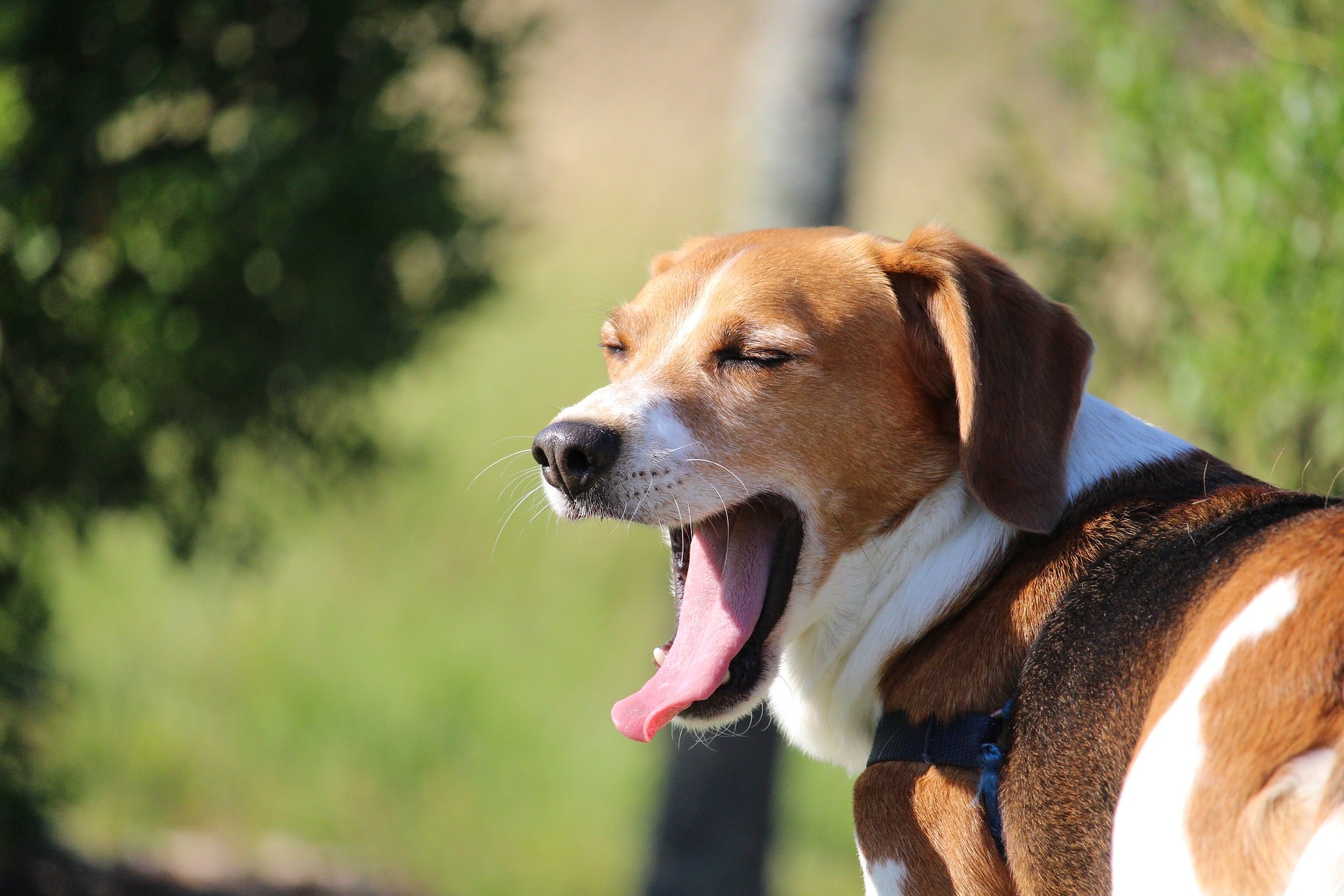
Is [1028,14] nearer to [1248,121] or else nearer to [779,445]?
[1248,121]

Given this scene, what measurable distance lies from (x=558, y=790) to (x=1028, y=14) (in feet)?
17.8

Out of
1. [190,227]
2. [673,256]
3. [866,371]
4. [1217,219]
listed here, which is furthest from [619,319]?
[190,227]

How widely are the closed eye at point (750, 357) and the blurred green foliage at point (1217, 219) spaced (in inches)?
74.6

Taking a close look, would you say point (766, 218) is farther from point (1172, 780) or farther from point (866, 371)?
point (1172, 780)

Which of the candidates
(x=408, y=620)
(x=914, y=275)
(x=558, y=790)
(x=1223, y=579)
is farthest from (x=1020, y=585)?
(x=408, y=620)

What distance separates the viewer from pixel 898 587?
104 inches

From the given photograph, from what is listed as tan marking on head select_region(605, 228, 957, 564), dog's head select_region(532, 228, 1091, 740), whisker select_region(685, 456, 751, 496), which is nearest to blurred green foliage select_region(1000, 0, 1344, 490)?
dog's head select_region(532, 228, 1091, 740)

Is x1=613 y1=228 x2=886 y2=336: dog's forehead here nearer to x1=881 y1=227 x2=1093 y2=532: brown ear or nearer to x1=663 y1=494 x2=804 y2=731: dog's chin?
x1=881 y1=227 x2=1093 y2=532: brown ear

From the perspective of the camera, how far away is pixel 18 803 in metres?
5.19

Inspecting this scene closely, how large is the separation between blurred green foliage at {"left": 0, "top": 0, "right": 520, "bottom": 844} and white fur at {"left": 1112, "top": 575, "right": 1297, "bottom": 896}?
374 centimetres

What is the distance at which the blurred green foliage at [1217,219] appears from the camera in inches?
150

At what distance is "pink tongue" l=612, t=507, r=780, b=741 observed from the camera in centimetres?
265

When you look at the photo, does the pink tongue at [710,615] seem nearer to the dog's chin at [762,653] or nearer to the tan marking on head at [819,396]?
the dog's chin at [762,653]

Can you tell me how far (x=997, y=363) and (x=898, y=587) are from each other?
1.63 feet
